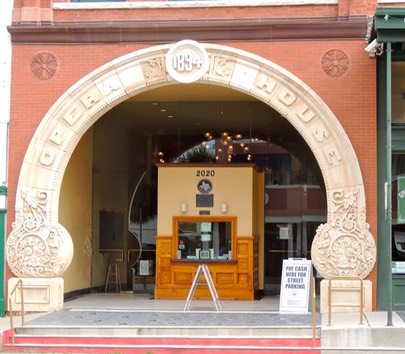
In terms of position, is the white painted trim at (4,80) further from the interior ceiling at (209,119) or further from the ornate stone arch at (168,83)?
the interior ceiling at (209,119)

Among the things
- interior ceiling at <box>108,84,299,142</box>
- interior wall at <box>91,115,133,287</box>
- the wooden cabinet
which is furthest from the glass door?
interior wall at <box>91,115,133,287</box>

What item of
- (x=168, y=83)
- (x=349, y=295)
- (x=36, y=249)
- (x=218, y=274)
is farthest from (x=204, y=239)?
(x=349, y=295)

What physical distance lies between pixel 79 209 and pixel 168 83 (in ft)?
17.3

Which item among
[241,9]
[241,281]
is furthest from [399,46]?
[241,281]

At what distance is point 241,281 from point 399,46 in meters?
7.16

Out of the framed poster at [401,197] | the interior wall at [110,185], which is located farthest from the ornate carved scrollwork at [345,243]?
the interior wall at [110,185]

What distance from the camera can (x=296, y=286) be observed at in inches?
730

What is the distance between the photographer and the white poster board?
18391mm

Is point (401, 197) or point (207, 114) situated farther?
point (207, 114)

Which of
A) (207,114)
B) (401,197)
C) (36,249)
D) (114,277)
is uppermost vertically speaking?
(207,114)

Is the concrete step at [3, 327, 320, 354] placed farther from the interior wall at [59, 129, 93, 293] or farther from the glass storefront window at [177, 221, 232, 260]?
the glass storefront window at [177, 221, 232, 260]

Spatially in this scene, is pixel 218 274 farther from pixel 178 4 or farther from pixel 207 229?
pixel 178 4

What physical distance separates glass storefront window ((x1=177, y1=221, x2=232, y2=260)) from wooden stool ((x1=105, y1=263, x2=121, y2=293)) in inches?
112

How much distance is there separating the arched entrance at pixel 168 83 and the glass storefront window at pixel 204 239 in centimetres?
412
